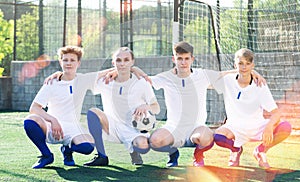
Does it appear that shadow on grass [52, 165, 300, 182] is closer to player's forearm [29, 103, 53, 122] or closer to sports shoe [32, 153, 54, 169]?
sports shoe [32, 153, 54, 169]

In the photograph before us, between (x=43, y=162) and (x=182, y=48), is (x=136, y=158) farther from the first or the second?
(x=182, y=48)

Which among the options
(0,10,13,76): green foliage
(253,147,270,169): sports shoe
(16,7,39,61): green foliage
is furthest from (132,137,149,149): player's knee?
(0,10,13,76): green foliage

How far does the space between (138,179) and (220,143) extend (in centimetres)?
86

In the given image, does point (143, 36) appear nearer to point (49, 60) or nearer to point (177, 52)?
point (49, 60)

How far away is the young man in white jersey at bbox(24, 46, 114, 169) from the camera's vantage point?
4770mm

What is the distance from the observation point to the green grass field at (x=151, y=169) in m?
4.38

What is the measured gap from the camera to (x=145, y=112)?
4652mm

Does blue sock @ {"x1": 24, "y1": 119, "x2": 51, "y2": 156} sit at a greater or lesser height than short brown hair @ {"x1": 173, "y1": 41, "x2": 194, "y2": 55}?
lesser

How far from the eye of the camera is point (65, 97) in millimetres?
4926

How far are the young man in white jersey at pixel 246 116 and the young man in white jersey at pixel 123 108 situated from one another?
58 centimetres

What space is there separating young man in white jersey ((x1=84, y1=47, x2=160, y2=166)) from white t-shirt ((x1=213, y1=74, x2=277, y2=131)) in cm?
63

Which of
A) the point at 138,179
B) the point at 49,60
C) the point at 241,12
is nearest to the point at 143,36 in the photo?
the point at 241,12

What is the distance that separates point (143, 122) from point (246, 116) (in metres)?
0.83

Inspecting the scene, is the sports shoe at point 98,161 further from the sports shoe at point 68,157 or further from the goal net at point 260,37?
the goal net at point 260,37
